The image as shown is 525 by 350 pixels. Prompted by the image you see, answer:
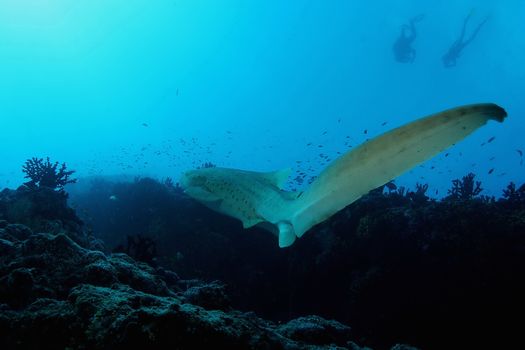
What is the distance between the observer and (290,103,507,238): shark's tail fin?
95cm

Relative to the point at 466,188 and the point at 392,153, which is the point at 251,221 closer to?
the point at 392,153

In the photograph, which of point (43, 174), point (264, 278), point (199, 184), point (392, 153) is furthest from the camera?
point (43, 174)

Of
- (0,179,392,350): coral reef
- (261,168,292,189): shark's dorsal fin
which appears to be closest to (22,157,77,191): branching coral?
(0,179,392,350): coral reef

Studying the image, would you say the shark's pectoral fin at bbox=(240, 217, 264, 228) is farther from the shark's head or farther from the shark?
the shark's head

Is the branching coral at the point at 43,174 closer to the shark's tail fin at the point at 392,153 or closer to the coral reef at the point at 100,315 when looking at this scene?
the coral reef at the point at 100,315

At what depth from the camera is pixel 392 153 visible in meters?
1.03

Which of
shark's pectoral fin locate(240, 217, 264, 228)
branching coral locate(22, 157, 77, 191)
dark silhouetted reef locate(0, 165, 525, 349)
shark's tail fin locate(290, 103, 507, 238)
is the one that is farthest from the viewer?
branching coral locate(22, 157, 77, 191)

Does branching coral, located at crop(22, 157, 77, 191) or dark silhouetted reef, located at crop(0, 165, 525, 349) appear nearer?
dark silhouetted reef, located at crop(0, 165, 525, 349)

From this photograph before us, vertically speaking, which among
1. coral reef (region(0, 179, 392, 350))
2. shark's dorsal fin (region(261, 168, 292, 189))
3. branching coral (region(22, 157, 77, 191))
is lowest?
coral reef (region(0, 179, 392, 350))

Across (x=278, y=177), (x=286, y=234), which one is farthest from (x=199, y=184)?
(x=286, y=234)

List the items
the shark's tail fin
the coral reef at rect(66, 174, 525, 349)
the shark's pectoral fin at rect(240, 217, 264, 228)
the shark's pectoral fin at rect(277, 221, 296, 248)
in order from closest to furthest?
1. the shark's tail fin
2. the shark's pectoral fin at rect(277, 221, 296, 248)
3. the shark's pectoral fin at rect(240, 217, 264, 228)
4. the coral reef at rect(66, 174, 525, 349)

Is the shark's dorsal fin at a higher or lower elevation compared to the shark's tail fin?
higher

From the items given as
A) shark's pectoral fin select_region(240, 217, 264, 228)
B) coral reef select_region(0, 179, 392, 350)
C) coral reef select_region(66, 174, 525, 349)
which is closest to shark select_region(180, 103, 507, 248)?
shark's pectoral fin select_region(240, 217, 264, 228)

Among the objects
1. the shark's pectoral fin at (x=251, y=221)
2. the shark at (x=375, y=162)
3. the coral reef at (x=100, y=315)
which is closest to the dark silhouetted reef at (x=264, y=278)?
the coral reef at (x=100, y=315)
